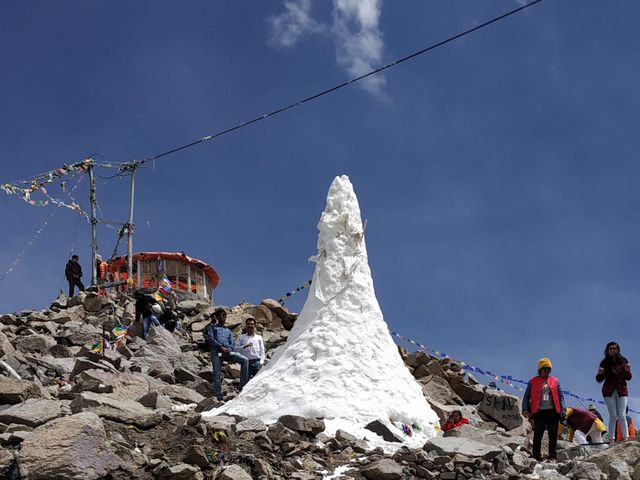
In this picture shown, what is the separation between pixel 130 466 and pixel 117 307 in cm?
1373

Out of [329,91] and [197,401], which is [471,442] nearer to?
[197,401]

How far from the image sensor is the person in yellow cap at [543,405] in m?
10.4

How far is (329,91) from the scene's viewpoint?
1326 cm

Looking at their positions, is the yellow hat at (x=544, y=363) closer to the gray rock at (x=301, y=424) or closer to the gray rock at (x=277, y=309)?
the gray rock at (x=301, y=424)

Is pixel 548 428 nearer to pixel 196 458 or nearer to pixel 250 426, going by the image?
pixel 250 426

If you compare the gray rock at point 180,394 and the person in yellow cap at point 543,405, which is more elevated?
the gray rock at point 180,394

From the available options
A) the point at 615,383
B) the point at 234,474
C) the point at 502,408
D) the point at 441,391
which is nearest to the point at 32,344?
the point at 441,391

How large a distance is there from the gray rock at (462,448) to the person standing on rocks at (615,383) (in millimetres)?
2312

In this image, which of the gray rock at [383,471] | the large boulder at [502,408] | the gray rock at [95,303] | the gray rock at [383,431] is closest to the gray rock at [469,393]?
the large boulder at [502,408]

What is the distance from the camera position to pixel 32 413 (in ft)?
29.0

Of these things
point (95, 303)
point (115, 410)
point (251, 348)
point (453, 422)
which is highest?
point (95, 303)

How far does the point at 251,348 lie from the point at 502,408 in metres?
4.89

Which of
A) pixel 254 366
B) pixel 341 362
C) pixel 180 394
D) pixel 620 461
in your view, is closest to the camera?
pixel 620 461

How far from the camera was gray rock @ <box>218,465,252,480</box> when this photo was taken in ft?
25.5
